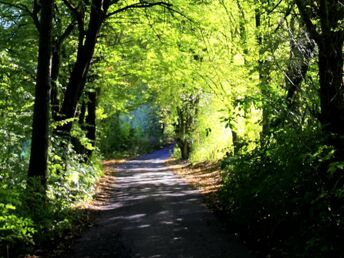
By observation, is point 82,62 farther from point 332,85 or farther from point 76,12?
point 332,85

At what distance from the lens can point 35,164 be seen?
32.2ft

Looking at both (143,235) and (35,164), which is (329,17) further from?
(35,164)

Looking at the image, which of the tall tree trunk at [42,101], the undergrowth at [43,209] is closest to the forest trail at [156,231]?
the undergrowth at [43,209]

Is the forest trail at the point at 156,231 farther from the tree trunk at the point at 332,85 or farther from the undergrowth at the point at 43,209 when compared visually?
the tree trunk at the point at 332,85

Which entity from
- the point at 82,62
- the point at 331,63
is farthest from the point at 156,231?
the point at 82,62

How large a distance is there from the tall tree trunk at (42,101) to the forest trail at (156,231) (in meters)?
1.81

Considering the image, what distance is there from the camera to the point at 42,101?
9789 mm

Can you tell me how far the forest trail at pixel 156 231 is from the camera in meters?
8.09

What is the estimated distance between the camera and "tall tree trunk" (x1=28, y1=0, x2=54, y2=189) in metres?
9.77

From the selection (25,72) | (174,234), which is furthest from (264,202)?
(25,72)

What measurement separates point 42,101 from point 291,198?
551 centimetres

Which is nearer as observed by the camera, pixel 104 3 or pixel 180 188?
pixel 104 3

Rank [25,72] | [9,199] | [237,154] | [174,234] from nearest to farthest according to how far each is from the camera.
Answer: [9,199]
[174,234]
[237,154]
[25,72]

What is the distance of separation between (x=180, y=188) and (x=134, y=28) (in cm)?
638
